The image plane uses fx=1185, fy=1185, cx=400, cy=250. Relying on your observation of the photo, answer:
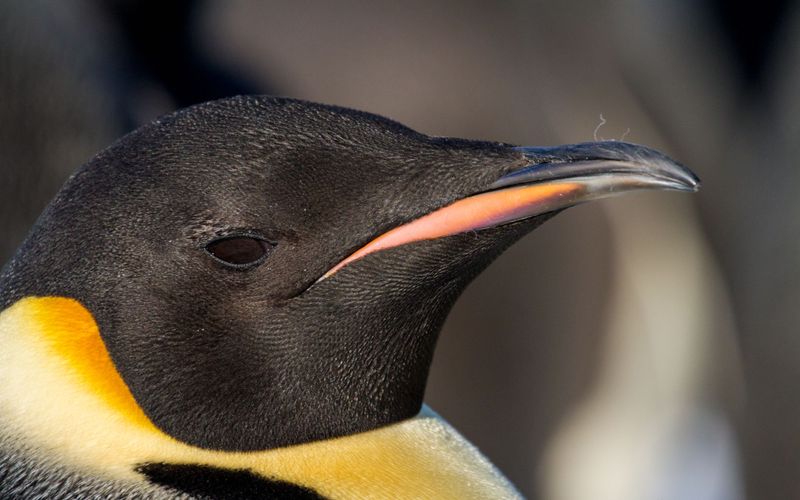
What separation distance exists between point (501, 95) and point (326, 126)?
261 centimetres

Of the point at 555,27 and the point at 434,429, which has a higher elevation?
the point at 555,27

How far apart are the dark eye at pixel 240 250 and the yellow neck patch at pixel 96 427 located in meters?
0.15

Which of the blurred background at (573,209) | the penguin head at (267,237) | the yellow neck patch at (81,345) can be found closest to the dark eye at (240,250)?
the penguin head at (267,237)

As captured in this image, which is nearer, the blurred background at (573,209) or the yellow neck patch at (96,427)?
the yellow neck patch at (96,427)

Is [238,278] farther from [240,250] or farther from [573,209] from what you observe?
[573,209]

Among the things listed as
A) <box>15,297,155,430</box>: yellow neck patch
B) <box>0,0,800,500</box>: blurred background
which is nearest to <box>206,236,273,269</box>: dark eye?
<box>15,297,155,430</box>: yellow neck patch

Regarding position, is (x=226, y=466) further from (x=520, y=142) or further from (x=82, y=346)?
(x=520, y=142)

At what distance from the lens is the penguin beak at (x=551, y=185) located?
121 centimetres

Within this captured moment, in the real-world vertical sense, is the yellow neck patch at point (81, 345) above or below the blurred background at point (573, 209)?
below

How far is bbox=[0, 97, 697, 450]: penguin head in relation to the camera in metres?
1.22

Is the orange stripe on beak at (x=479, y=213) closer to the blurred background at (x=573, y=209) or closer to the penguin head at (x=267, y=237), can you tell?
the penguin head at (x=267, y=237)

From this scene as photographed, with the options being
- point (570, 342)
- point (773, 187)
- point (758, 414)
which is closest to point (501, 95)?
point (570, 342)

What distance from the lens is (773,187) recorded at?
13.7ft

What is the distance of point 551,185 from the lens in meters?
1.21
